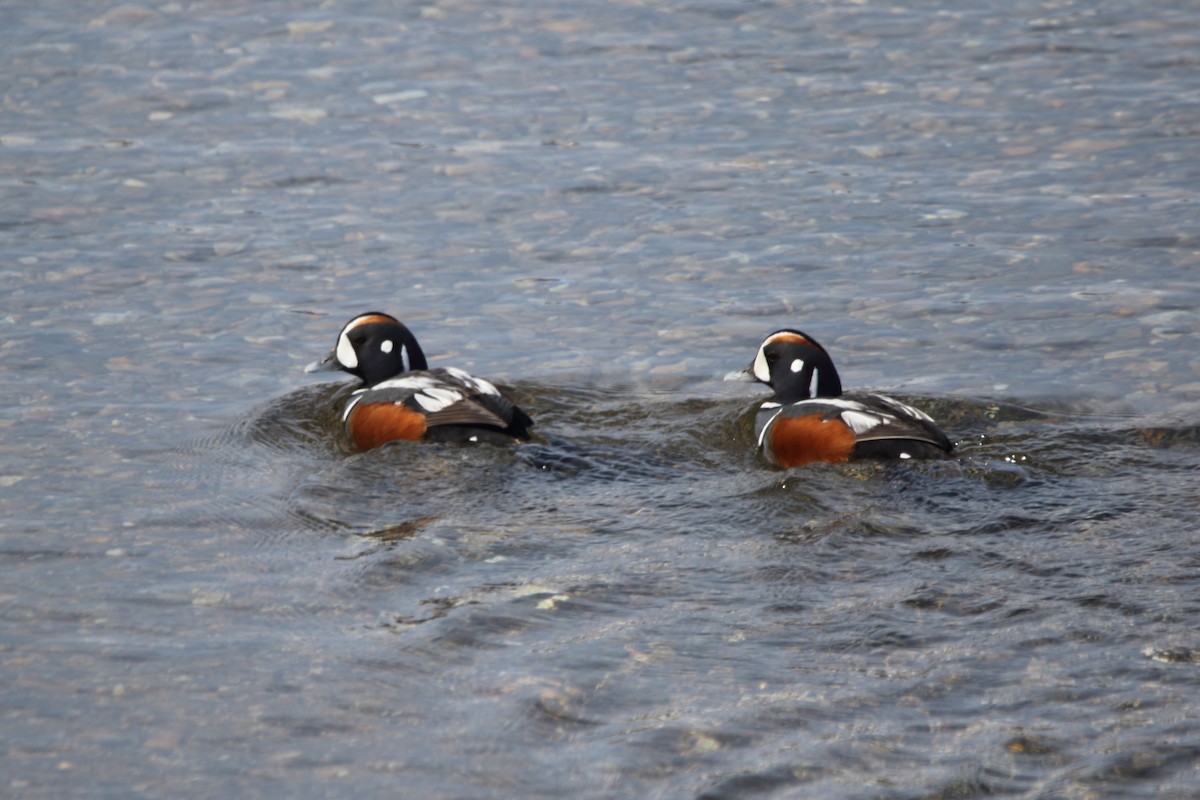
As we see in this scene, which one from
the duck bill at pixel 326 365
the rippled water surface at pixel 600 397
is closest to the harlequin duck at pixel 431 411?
the rippled water surface at pixel 600 397

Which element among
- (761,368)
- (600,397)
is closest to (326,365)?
(600,397)

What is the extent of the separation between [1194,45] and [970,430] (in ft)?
30.7

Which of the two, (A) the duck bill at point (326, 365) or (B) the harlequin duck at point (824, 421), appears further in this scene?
(A) the duck bill at point (326, 365)

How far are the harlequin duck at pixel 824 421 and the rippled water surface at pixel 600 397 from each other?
151mm

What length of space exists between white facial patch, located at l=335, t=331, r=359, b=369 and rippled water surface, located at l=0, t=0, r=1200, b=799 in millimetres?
374

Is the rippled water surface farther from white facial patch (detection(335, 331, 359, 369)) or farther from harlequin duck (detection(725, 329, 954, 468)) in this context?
white facial patch (detection(335, 331, 359, 369))

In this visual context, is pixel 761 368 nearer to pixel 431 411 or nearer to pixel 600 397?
pixel 600 397

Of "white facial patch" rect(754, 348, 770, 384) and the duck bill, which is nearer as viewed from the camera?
"white facial patch" rect(754, 348, 770, 384)

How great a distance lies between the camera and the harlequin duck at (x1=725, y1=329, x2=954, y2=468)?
852 cm

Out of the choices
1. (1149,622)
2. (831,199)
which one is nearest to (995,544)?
(1149,622)

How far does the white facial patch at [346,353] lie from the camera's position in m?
9.81

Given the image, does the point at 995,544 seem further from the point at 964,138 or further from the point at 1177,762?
the point at 964,138

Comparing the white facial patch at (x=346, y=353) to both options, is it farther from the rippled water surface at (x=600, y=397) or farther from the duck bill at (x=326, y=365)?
the rippled water surface at (x=600, y=397)

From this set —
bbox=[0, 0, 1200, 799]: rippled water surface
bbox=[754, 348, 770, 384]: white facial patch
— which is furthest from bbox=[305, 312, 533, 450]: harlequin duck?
bbox=[754, 348, 770, 384]: white facial patch
